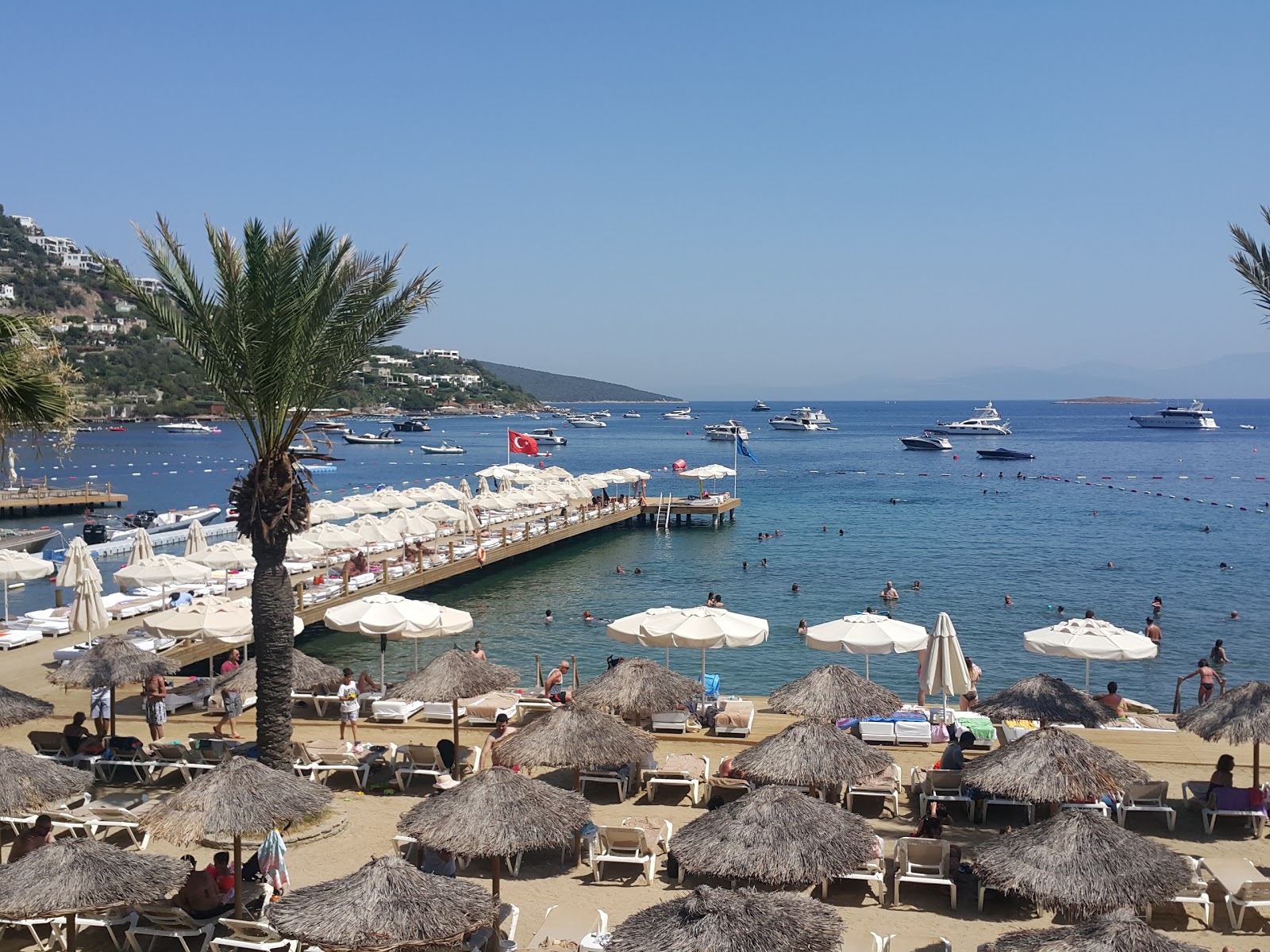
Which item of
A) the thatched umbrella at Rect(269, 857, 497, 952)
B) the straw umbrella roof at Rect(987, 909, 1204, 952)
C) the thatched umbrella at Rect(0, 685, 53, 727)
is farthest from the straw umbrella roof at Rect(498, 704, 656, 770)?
the thatched umbrella at Rect(0, 685, 53, 727)

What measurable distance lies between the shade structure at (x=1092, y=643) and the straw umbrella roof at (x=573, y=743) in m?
7.84

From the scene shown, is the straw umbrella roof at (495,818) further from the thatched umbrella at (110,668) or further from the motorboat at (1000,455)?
the motorboat at (1000,455)

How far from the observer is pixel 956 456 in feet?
378

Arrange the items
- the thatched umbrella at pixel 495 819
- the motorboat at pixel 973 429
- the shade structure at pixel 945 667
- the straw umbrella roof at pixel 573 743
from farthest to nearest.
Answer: the motorboat at pixel 973 429, the shade structure at pixel 945 667, the straw umbrella roof at pixel 573 743, the thatched umbrella at pixel 495 819

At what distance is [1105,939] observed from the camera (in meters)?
7.54

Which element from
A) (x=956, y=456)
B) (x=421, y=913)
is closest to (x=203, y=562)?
(x=421, y=913)

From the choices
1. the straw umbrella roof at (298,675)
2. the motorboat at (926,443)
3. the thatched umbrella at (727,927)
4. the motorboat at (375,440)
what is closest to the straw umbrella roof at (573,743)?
the thatched umbrella at (727,927)

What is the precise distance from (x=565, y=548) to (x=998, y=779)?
3540cm

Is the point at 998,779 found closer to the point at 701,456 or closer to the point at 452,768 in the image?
the point at 452,768

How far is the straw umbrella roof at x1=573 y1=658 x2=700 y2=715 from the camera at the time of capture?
50.3 ft

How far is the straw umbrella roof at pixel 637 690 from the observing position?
50.3 feet

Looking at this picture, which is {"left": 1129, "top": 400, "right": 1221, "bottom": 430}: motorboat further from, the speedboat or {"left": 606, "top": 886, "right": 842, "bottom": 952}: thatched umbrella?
{"left": 606, "top": 886, "right": 842, "bottom": 952}: thatched umbrella

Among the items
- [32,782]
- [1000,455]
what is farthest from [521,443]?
[1000,455]

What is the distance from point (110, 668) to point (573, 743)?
7.83 metres
